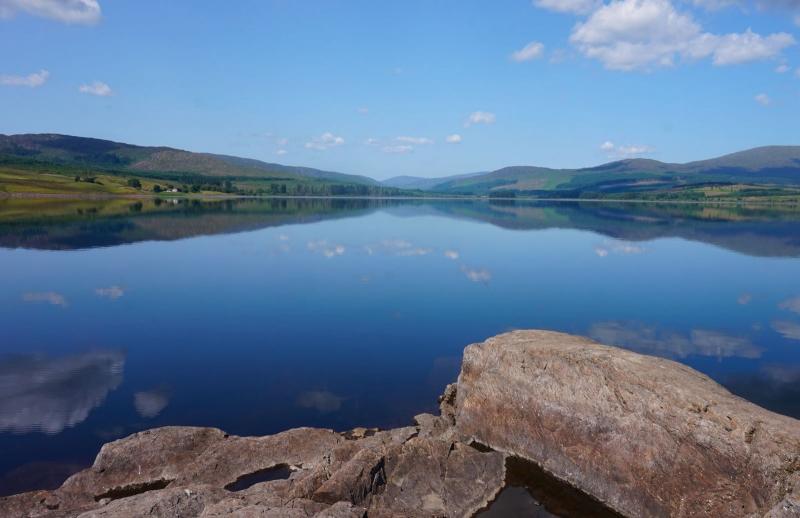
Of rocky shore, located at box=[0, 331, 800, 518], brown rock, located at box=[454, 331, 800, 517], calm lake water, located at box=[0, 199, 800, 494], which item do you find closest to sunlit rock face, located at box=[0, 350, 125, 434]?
calm lake water, located at box=[0, 199, 800, 494]

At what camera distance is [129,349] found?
94.8 ft

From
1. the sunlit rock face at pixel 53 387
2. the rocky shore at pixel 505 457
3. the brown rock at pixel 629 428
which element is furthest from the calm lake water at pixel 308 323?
the brown rock at pixel 629 428

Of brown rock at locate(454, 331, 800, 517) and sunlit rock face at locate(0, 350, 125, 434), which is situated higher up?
brown rock at locate(454, 331, 800, 517)

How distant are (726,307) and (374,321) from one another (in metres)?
28.6

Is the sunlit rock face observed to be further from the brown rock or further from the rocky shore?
the brown rock

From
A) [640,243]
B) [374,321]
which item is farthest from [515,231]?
[374,321]

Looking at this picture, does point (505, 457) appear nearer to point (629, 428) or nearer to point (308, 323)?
point (629, 428)

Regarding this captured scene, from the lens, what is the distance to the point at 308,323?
3409 cm

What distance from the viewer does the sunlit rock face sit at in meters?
20.5

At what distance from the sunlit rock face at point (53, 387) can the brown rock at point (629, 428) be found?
55.3 ft

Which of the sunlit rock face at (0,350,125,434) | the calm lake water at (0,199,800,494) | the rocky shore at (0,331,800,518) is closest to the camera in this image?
the rocky shore at (0,331,800,518)

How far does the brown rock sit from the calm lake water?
491 centimetres

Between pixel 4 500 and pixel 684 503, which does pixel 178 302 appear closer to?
pixel 4 500

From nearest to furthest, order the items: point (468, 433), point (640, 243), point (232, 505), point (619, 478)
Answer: point (232, 505)
point (619, 478)
point (468, 433)
point (640, 243)
